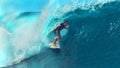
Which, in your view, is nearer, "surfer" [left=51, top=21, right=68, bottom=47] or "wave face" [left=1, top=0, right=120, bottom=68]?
"wave face" [left=1, top=0, right=120, bottom=68]

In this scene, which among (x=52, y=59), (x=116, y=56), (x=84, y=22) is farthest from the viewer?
(x=84, y=22)

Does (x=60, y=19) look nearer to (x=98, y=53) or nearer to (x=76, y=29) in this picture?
(x=76, y=29)

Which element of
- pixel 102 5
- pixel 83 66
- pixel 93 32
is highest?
pixel 102 5

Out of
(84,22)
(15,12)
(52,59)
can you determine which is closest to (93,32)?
(84,22)

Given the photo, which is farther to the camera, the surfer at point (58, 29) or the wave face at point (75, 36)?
the surfer at point (58, 29)

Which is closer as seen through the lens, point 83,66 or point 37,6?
point 83,66

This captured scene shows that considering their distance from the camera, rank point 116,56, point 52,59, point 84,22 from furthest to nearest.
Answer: point 84,22
point 52,59
point 116,56

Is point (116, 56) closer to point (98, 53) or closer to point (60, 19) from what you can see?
point (98, 53)

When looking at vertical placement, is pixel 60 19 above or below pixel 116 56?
above
